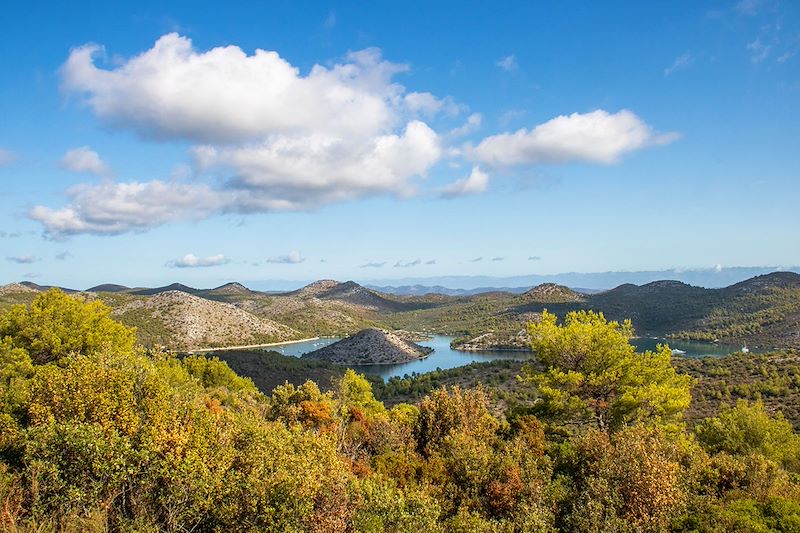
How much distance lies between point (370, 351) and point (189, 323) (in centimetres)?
4527

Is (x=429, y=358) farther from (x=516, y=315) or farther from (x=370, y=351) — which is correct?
(x=516, y=315)

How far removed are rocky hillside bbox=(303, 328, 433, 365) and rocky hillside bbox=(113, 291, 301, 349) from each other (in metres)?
24.0

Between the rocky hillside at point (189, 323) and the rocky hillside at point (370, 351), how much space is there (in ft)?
78.9

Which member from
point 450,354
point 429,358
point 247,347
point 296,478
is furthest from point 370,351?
point 296,478

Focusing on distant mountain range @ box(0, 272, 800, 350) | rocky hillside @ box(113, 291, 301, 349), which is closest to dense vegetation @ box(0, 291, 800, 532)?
distant mountain range @ box(0, 272, 800, 350)

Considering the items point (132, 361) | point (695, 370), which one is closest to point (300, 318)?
point (695, 370)

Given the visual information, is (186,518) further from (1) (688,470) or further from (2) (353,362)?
(2) (353,362)

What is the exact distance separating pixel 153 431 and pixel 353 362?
113 m

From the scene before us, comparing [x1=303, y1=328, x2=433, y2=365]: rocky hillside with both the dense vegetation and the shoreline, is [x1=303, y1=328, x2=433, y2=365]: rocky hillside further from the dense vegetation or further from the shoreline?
the dense vegetation

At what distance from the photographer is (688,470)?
1461 centimetres

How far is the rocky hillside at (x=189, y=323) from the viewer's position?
11689cm

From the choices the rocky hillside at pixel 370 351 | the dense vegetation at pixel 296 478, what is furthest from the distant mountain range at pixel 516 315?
the dense vegetation at pixel 296 478

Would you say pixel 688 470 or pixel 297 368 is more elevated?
pixel 688 470

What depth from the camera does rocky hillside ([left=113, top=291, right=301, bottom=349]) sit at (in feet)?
384
